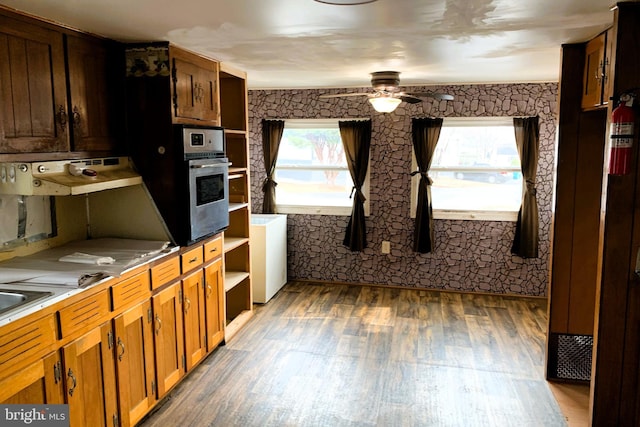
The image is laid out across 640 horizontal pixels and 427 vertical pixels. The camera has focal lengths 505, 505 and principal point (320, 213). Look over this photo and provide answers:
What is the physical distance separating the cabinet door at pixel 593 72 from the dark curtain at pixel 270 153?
328cm

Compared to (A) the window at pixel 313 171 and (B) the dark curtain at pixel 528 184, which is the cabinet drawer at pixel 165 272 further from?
(B) the dark curtain at pixel 528 184

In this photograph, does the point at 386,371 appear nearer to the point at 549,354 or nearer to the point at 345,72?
the point at 549,354

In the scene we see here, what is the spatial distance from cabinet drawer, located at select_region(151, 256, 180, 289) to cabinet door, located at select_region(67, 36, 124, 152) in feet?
2.52

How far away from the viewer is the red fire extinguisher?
2.27m

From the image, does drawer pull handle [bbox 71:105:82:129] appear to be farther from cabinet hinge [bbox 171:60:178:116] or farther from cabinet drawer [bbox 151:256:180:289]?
cabinet drawer [bbox 151:256:180:289]

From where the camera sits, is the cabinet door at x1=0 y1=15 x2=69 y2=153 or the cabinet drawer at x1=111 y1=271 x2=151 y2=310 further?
the cabinet drawer at x1=111 y1=271 x2=151 y2=310

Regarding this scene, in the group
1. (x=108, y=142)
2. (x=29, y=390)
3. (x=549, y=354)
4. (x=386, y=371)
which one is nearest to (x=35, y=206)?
(x=108, y=142)

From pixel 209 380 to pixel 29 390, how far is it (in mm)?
1496

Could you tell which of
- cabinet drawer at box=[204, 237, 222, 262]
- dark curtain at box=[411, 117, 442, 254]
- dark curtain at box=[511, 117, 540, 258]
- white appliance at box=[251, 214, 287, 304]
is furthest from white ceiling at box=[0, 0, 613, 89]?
white appliance at box=[251, 214, 287, 304]

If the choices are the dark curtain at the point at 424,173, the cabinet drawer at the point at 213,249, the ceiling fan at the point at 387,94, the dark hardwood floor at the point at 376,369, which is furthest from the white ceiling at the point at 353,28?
the dark hardwood floor at the point at 376,369

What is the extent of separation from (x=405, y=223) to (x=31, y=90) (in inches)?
155

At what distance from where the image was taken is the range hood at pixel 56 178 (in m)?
2.46

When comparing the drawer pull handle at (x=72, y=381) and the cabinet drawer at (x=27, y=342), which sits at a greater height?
the cabinet drawer at (x=27, y=342)

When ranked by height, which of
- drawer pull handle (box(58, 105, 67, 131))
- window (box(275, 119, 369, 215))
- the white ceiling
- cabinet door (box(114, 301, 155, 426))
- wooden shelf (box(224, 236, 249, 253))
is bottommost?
cabinet door (box(114, 301, 155, 426))
